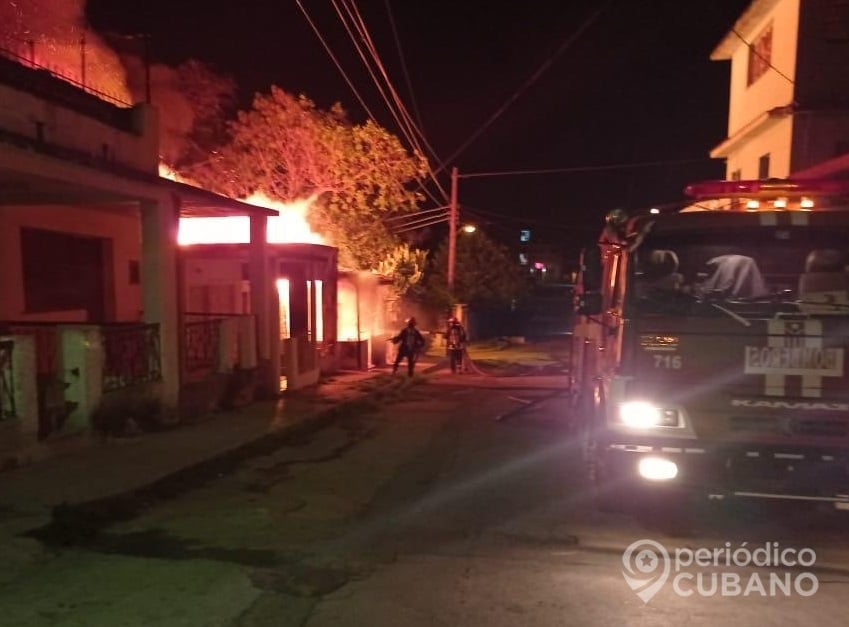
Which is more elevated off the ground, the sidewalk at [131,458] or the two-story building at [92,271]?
the two-story building at [92,271]

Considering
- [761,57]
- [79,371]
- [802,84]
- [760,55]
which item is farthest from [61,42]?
[760,55]

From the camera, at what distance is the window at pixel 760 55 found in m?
20.9

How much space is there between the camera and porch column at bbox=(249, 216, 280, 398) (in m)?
13.4

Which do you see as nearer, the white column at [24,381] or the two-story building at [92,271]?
the white column at [24,381]

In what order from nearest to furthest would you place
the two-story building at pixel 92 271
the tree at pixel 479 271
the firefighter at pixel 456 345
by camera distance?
the two-story building at pixel 92 271 < the firefighter at pixel 456 345 < the tree at pixel 479 271

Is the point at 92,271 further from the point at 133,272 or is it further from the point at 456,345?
the point at 456,345

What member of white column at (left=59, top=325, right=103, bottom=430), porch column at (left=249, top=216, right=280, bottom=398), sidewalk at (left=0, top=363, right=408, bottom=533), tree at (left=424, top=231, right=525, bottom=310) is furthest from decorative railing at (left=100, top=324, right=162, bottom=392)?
tree at (left=424, top=231, right=525, bottom=310)

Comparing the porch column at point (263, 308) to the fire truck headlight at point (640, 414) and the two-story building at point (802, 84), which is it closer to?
the fire truck headlight at point (640, 414)

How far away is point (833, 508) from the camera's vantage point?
5.66m

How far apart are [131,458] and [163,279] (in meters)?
3.05

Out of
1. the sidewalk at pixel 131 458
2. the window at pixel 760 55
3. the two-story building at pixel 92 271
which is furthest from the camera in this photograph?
the window at pixel 760 55

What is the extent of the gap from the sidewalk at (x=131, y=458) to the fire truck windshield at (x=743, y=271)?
491 centimetres

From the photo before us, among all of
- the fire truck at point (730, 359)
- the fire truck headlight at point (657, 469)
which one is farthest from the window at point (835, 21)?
the fire truck headlight at point (657, 469)

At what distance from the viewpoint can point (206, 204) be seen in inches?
463
